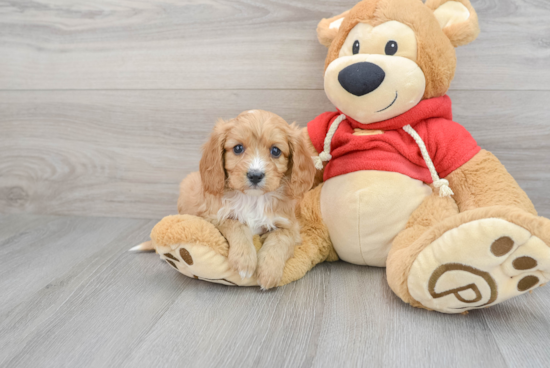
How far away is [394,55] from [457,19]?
27 cm

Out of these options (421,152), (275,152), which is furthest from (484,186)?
(275,152)

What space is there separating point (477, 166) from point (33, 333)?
139 cm

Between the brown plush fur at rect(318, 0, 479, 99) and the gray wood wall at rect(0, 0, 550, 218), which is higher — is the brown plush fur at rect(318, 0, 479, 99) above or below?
above

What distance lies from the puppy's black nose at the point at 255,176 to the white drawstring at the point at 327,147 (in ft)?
1.05

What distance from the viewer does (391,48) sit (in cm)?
129

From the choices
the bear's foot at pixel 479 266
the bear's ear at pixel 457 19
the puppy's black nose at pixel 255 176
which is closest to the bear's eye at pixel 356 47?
the bear's ear at pixel 457 19

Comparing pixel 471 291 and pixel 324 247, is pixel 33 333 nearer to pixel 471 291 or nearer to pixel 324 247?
pixel 324 247

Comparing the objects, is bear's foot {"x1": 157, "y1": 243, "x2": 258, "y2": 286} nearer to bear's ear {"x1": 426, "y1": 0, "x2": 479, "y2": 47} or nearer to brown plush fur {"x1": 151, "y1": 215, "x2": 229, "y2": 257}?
brown plush fur {"x1": 151, "y1": 215, "x2": 229, "y2": 257}

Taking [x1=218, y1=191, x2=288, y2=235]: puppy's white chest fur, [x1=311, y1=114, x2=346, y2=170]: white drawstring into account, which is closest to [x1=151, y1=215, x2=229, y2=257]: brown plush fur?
[x1=218, y1=191, x2=288, y2=235]: puppy's white chest fur

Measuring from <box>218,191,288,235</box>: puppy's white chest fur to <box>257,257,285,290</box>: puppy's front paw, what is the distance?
15 cm

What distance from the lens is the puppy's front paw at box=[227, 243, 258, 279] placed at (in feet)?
4.08

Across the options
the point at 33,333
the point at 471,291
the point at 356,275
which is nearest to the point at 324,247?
the point at 356,275

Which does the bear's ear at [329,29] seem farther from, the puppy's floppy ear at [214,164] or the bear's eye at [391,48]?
the puppy's floppy ear at [214,164]

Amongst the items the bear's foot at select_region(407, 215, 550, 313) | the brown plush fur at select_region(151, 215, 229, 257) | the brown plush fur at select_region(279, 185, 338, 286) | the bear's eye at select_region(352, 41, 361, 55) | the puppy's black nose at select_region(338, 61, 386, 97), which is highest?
the bear's eye at select_region(352, 41, 361, 55)
